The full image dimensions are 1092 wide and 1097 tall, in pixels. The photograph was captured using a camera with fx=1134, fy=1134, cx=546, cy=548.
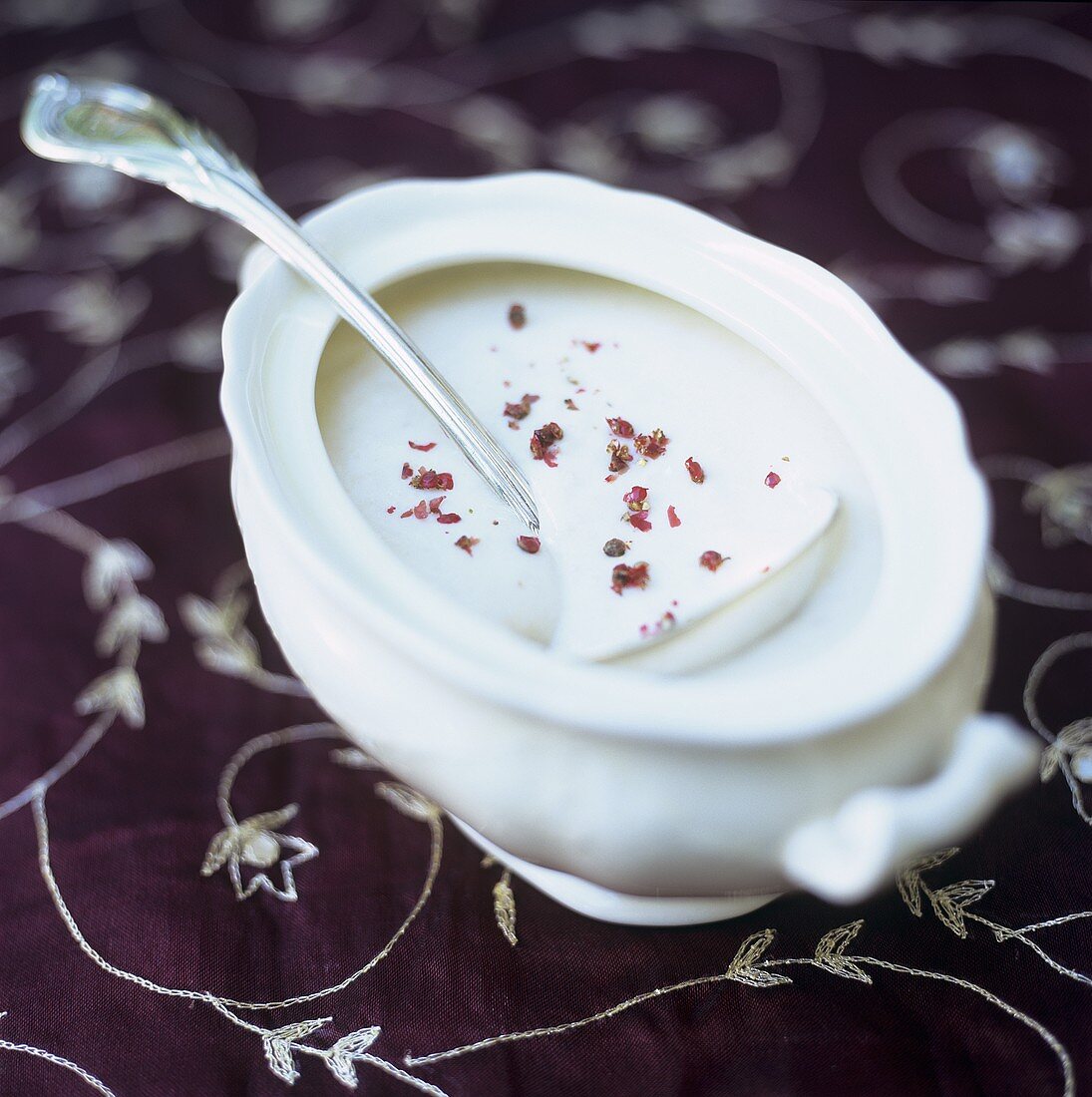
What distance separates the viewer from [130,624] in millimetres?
593

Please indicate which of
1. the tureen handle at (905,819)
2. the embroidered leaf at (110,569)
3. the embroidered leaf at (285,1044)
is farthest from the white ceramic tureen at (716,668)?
the embroidered leaf at (110,569)

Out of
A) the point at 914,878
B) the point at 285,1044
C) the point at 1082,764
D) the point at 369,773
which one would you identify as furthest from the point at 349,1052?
the point at 1082,764

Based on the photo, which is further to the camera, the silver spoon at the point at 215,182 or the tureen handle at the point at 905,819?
the silver spoon at the point at 215,182

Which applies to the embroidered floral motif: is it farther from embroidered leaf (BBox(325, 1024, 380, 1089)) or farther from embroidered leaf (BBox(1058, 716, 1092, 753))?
embroidered leaf (BBox(1058, 716, 1092, 753))

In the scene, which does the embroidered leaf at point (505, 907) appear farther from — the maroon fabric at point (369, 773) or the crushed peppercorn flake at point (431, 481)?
the crushed peppercorn flake at point (431, 481)

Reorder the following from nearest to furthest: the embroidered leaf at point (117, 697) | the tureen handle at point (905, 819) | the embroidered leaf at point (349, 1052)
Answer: the tureen handle at point (905, 819) < the embroidered leaf at point (349, 1052) < the embroidered leaf at point (117, 697)

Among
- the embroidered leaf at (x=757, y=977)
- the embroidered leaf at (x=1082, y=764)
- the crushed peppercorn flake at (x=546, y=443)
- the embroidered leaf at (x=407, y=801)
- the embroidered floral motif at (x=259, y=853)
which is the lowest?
the embroidered floral motif at (x=259, y=853)

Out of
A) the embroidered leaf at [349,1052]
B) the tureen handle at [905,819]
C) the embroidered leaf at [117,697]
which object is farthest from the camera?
the embroidered leaf at [117,697]

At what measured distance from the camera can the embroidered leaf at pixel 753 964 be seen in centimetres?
44

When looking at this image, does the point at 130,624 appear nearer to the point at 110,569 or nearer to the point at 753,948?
the point at 110,569

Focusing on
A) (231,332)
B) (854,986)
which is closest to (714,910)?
(854,986)

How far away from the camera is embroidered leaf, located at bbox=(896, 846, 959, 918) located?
1.51 ft

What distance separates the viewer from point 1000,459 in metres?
0.66

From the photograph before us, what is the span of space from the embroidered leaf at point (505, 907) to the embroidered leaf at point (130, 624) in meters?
0.23
